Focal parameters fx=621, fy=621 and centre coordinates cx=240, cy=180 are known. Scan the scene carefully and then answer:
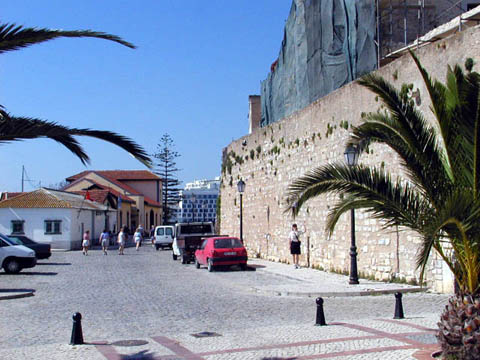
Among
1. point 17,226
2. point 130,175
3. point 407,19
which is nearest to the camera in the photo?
point 407,19

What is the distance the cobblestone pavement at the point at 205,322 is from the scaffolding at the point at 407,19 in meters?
10.5

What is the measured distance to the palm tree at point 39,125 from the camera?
7.45 meters

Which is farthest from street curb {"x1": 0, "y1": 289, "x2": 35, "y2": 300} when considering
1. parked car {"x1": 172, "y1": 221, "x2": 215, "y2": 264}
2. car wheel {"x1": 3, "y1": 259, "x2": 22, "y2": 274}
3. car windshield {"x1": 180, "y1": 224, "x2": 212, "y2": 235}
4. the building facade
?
the building facade

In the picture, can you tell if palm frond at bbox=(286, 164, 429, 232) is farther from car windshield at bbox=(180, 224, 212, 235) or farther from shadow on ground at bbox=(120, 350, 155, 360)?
car windshield at bbox=(180, 224, 212, 235)

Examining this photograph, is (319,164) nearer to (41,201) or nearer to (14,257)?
(14,257)

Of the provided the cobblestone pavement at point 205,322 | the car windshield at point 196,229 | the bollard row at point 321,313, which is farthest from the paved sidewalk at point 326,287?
the car windshield at point 196,229

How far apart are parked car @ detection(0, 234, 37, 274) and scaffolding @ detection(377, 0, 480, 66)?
14.7 meters

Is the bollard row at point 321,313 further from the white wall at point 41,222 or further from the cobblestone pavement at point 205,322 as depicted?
the white wall at point 41,222

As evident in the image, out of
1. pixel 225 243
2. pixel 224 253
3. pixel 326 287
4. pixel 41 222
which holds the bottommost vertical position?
pixel 326 287

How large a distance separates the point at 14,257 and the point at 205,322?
13859mm

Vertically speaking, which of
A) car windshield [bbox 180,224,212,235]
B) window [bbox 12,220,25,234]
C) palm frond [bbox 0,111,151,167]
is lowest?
car windshield [bbox 180,224,212,235]

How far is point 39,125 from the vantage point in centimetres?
773

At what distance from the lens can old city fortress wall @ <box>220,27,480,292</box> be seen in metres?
15.2

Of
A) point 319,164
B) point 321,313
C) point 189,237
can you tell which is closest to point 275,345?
point 321,313
